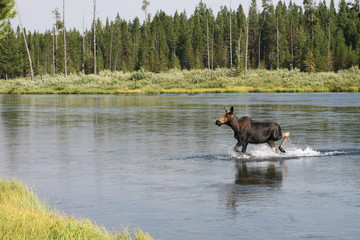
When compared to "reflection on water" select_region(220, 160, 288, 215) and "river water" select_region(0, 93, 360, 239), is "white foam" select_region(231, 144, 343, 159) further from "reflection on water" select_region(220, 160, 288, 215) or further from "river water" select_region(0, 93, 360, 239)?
"reflection on water" select_region(220, 160, 288, 215)

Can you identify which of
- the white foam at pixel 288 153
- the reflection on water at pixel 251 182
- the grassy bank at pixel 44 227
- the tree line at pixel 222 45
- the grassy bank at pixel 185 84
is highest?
the tree line at pixel 222 45

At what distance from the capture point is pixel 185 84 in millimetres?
77688

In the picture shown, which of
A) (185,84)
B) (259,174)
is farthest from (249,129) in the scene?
(185,84)

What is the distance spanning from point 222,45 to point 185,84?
6646 cm

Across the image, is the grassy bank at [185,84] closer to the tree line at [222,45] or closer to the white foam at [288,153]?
the tree line at [222,45]

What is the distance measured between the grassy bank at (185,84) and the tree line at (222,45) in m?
24.3

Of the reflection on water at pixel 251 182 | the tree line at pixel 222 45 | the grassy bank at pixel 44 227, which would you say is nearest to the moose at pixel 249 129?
the reflection on water at pixel 251 182

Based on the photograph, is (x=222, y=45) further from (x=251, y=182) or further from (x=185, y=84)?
(x=251, y=182)

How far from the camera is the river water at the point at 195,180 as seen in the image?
27.0 feet

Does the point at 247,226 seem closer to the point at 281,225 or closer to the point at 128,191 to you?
the point at 281,225

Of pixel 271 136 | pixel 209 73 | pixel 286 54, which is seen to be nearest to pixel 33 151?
pixel 271 136

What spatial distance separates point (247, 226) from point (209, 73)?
87.9 m

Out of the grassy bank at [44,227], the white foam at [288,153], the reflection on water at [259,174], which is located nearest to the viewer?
the grassy bank at [44,227]

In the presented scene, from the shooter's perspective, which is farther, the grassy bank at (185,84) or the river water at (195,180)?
the grassy bank at (185,84)
